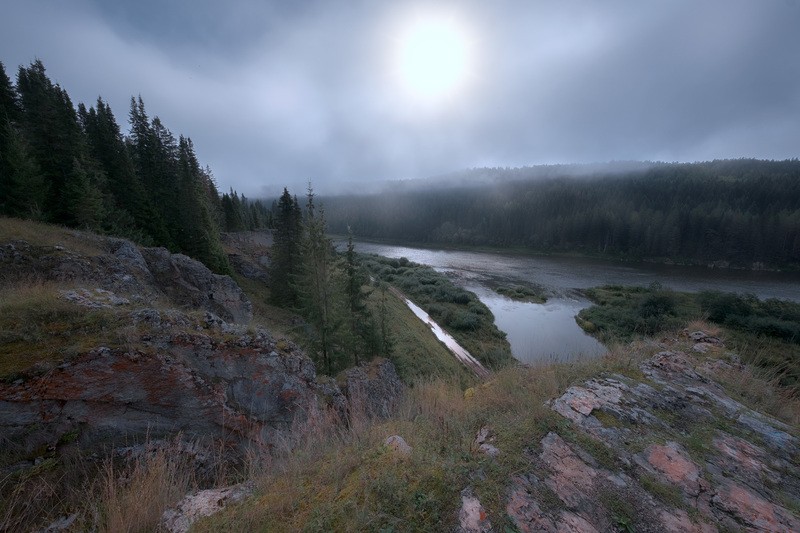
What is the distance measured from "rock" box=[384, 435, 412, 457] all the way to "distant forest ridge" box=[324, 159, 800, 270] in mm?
27901

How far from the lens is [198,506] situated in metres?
2.93

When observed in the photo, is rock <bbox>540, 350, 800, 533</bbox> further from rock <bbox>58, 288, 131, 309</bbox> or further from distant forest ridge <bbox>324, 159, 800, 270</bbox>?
distant forest ridge <bbox>324, 159, 800, 270</bbox>

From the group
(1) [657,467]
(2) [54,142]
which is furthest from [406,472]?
(2) [54,142]

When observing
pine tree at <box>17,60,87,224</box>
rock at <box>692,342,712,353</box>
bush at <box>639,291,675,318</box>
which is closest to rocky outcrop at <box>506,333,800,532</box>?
rock at <box>692,342,712,353</box>

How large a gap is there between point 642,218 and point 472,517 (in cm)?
10180

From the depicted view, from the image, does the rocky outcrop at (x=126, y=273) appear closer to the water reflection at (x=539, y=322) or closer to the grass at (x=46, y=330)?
the grass at (x=46, y=330)

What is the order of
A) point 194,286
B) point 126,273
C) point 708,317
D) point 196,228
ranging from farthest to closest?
1. point 708,317
2. point 196,228
3. point 194,286
4. point 126,273

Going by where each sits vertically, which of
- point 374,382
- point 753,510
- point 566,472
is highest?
point 566,472

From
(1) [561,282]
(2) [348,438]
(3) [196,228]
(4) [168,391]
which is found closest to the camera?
(2) [348,438]

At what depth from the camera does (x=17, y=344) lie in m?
5.08

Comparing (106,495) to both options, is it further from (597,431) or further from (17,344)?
(597,431)

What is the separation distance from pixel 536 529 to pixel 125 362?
7.00 m

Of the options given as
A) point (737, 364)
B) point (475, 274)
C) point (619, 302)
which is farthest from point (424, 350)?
point (475, 274)

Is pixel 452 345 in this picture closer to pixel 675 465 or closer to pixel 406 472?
pixel 675 465
